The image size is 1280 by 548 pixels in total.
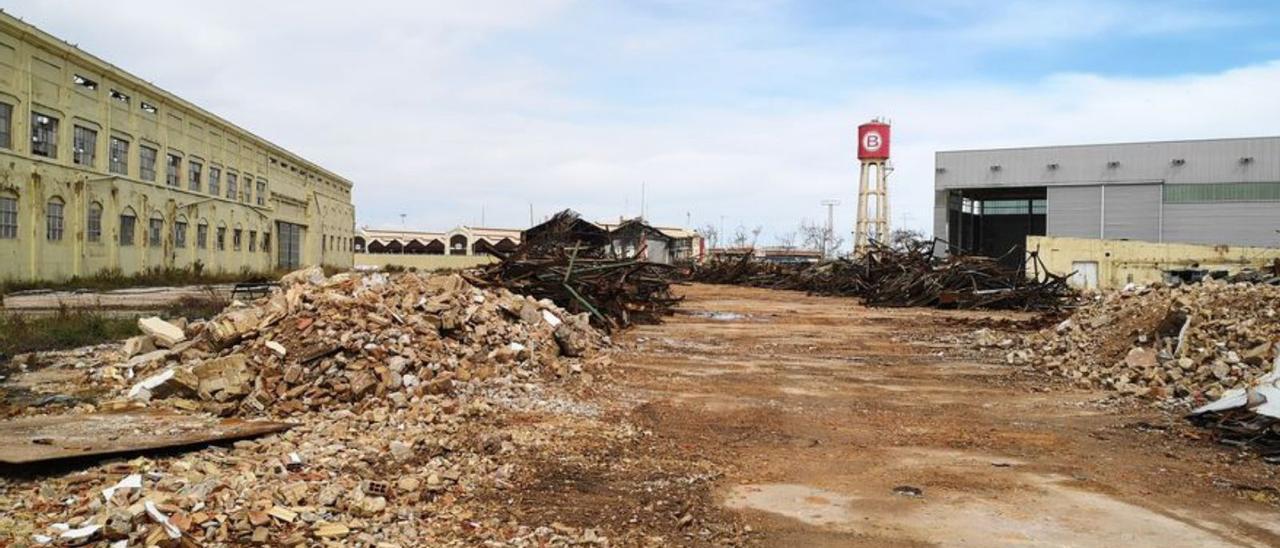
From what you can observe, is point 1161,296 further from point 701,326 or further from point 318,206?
point 318,206

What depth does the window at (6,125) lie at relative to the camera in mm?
27203

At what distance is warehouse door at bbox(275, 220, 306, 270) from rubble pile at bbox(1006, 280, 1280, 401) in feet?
175

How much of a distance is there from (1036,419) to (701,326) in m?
9.62

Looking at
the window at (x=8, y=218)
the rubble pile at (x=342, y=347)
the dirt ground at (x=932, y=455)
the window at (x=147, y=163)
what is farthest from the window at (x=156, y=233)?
the dirt ground at (x=932, y=455)

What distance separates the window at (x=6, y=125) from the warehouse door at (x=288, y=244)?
93.0 feet

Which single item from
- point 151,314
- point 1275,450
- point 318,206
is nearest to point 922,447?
point 1275,450

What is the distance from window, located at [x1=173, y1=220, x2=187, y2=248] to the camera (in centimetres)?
4009

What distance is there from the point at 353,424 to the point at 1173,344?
34.3 ft

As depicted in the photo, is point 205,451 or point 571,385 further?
point 571,385

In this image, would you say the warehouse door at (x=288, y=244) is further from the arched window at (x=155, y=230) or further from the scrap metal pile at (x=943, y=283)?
the scrap metal pile at (x=943, y=283)

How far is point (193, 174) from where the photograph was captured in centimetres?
4275

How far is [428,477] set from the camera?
589 cm

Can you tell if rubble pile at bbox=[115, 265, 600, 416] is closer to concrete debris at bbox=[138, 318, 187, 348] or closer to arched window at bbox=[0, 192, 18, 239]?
concrete debris at bbox=[138, 318, 187, 348]

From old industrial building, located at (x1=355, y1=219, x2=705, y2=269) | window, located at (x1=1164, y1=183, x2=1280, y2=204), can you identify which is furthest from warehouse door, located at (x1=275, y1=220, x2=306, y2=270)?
window, located at (x1=1164, y1=183, x2=1280, y2=204)
